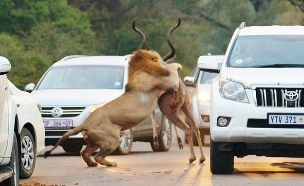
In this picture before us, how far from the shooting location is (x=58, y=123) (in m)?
18.5

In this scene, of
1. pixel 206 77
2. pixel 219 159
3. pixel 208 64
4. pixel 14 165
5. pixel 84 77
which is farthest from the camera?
pixel 206 77

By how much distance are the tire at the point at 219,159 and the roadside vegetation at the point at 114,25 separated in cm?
1840

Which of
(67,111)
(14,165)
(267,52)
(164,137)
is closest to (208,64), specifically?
(267,52)

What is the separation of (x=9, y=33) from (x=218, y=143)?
22911 millimetres

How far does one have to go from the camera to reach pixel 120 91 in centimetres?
1922

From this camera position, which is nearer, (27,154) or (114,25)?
(27,154)

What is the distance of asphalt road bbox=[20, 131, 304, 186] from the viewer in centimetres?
1288

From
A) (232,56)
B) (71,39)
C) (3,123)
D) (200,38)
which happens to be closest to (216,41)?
(200,38)

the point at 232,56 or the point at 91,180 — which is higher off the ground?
the point at 232,56

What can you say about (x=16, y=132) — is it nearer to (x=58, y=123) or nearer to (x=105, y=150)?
(x=105, y=150)

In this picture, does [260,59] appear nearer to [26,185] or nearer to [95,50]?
[26,185]

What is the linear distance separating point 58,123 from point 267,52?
5.07 m

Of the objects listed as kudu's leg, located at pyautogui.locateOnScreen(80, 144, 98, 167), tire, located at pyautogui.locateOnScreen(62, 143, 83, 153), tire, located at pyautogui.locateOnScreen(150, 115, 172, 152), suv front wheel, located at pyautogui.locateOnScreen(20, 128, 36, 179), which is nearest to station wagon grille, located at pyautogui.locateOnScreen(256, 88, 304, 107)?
suv front wheel, located at pyautogui.locateOnScreen(20, 128, 36, 179)

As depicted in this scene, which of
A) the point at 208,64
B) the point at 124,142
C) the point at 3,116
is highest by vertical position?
the point at 208,64
